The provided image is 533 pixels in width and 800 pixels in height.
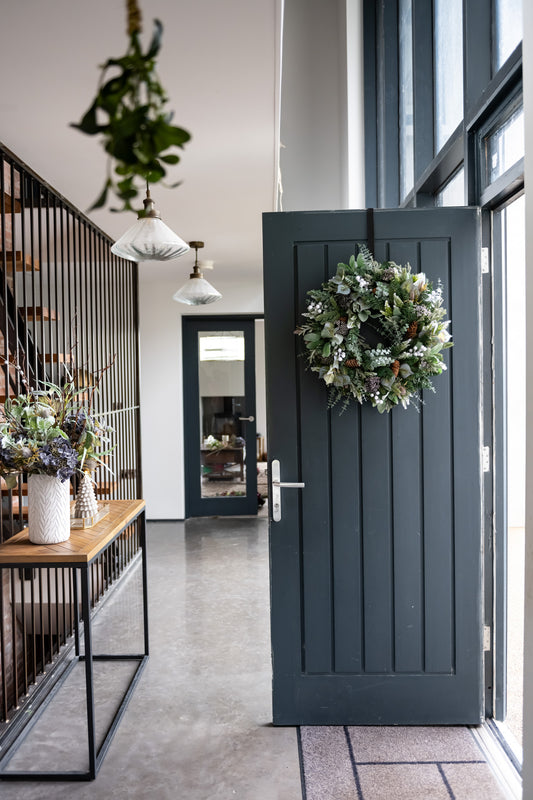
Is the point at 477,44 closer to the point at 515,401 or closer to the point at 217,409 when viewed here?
the point at 515,401

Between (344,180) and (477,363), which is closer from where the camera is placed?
(477,363)

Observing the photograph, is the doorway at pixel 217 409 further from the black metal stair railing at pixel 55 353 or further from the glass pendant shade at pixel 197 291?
the glass pendant shade at pixel 197 291

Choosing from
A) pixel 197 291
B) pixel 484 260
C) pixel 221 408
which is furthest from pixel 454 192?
pixel 221 408

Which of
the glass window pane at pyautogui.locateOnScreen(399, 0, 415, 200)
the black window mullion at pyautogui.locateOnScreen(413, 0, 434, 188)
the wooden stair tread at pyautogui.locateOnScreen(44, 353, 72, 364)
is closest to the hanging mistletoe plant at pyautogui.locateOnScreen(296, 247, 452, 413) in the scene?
the black window mullion at pyautogui.locateOnScreen(413, 0, 434, 188)

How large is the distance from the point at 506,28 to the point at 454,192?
29.4 inches

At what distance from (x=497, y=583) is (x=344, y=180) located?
8.61 ft

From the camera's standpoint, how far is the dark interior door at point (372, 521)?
2.52 m

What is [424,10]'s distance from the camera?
2.88m

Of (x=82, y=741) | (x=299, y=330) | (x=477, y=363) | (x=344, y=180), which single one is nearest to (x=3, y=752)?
(x=82, y=741)

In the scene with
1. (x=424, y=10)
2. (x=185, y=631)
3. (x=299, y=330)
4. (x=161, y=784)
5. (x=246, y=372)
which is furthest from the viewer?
(x=246, y=372)

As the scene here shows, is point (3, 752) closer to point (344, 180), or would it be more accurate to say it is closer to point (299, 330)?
point (299, 330)

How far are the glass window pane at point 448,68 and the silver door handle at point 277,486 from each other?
1611mm

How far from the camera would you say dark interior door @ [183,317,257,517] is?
7.11m

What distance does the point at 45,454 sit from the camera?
7.86 ft
